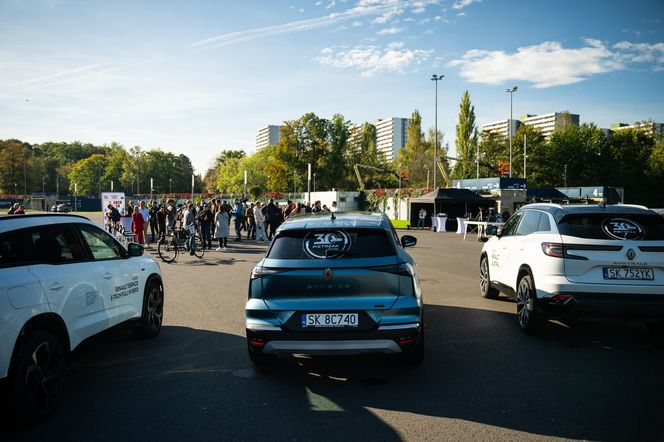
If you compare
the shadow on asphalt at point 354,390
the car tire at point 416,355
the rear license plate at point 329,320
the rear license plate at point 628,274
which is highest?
the rear license plate at point 628,274

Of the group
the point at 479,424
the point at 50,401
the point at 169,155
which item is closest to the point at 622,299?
the point at 479,424

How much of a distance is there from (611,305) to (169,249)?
13439mm

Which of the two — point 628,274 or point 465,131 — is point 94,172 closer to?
point 465,131

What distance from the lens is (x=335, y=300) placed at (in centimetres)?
472

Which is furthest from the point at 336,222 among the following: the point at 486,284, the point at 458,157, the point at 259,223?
the point at 458,157

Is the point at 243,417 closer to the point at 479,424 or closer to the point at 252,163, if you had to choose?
the point at 479,424

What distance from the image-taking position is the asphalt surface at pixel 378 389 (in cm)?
392

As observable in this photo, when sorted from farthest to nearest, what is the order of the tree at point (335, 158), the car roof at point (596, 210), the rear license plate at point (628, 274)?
the tree at point (335, 158) → the car roof at point (596, 210) → the rear license plate at point (628, 274)

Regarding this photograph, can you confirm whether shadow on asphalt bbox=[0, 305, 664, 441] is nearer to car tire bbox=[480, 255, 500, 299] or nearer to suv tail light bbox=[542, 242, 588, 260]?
suv tail light bbox=[542, 242, 588, 260]

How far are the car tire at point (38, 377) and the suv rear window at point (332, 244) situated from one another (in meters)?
2.03

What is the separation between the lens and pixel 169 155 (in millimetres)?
128750

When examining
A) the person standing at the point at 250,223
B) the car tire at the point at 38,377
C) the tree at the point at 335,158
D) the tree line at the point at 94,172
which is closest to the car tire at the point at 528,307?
the car tire at the point at 38,377

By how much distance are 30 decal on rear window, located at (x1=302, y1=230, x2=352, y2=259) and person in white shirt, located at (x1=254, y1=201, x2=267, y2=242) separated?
19014 millimetres

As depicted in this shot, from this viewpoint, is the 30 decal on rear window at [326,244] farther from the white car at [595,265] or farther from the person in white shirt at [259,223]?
the person in white shirt at [259,223]
